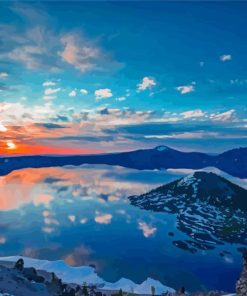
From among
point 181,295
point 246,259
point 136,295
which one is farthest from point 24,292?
point 136,295

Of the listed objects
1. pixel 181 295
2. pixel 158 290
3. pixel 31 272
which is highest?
pixel 181 295

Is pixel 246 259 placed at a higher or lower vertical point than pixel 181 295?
higher

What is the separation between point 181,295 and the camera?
88250 millimetres

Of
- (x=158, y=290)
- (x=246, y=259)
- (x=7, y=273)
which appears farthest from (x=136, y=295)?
(x=246, y=259)

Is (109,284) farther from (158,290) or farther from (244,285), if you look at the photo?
(244,285)

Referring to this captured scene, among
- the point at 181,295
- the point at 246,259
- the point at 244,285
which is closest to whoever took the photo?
the point at 244,285

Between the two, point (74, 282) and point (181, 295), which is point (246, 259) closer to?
point (181, 295)

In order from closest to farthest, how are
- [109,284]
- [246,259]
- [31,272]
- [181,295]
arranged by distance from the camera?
[246,259], [181,295], [31,272], [109,284]

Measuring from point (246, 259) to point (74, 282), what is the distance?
146 metres

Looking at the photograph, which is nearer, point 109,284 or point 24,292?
point 24,292

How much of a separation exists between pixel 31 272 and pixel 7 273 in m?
19.5

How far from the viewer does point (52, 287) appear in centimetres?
11612

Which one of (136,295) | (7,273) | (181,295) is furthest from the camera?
(136,295)

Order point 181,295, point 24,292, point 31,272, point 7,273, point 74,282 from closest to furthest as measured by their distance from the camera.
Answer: point 181,295 → point 24,292 → point 7,273 → point 31,272 → point 74,282
